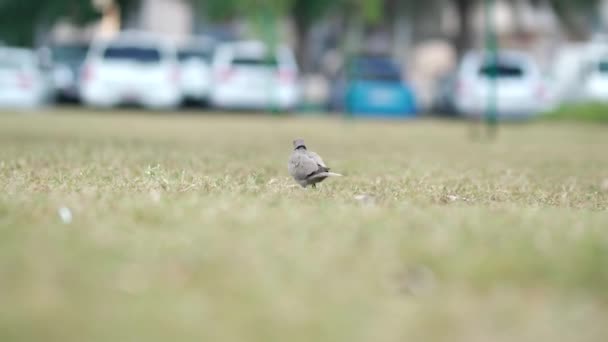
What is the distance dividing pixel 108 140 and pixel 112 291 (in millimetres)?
11890

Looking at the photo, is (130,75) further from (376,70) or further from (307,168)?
(307,168)

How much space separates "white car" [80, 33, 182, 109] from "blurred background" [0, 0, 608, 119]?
3 cm

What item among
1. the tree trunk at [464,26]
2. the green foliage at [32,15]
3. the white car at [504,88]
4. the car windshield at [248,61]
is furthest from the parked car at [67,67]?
the white car at [504,88]

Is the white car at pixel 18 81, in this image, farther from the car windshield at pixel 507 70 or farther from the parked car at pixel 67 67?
the car windshield at pixel 507 70

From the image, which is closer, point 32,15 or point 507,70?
point 507,70

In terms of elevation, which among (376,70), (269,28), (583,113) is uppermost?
(269,28)

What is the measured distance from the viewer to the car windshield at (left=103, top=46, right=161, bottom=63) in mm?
30188

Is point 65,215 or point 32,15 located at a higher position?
point 65,215

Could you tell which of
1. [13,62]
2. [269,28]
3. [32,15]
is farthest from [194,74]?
[32,15]

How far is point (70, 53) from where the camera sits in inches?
1395

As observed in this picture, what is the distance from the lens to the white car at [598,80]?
3491 cm

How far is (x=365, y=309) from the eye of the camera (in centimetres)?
498

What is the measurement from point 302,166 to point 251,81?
2197cm

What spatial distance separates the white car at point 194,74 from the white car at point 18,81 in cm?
368
